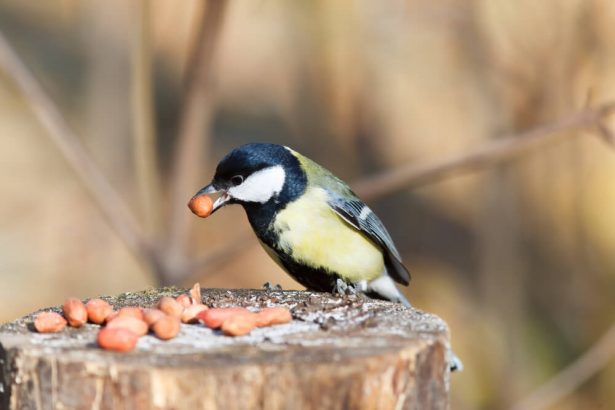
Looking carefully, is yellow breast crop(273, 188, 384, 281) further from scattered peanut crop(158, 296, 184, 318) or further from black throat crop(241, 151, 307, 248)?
scattered peanut crop(158, 296, 184, 318)

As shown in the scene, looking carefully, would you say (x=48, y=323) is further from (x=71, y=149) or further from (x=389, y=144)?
(x=389, y=144)

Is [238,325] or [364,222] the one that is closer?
[238,325]

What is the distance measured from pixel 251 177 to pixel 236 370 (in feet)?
3.83

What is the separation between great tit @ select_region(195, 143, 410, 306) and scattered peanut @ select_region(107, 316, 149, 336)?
85 centimetres

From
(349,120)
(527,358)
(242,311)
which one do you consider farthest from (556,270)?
(242,311)

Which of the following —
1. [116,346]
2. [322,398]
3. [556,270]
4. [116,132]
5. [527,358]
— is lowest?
[527,358]

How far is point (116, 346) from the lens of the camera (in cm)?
168

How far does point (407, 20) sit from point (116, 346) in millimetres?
3962

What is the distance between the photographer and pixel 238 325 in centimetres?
184

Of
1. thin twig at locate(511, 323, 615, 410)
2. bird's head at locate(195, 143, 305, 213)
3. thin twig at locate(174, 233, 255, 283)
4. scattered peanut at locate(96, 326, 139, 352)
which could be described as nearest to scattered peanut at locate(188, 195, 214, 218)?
bird's head at locate(195, 143, 305, 213)

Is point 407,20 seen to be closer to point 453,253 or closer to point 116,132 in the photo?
point 453,253

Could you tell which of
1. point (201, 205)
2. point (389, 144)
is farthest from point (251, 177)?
point (389, 144)

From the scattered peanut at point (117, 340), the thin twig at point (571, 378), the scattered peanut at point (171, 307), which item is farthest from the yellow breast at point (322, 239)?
the thin twig at point (571, 378)

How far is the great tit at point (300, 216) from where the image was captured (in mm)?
2670
